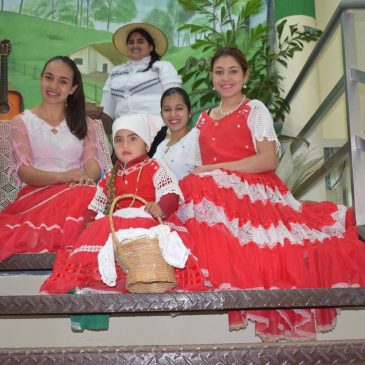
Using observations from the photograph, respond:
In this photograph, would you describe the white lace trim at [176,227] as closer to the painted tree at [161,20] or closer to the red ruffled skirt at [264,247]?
the red ruffled skirt at [264,247]

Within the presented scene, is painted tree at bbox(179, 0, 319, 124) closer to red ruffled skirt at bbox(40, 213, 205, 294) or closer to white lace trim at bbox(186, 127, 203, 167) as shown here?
white lace trim at bbox(186, 127, 203, 167)

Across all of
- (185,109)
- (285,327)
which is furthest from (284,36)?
(285,327)

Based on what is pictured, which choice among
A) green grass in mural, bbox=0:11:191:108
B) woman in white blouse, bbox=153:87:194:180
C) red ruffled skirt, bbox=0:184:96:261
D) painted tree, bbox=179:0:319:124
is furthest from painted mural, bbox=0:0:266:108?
red ruffled skirt, bbox=0:184:96:261

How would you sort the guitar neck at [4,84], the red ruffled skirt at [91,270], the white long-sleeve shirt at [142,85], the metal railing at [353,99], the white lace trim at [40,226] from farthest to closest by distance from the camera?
1. the guitar neck at [4,84]
2. the white long-sleeve shirt at [142,85]
3. the white lace trim at [40,226]
4. the metal railing at [353,99]
5. the red ruffled skirt at [91,270]

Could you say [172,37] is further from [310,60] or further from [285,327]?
[285,327]

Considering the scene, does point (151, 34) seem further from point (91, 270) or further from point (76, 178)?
point (91, 270)

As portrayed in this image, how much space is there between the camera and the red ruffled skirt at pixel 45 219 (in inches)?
127

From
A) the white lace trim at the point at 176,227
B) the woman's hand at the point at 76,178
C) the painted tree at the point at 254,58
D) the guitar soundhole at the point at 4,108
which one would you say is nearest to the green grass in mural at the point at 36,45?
the guitar soundhole at the point at 4,108

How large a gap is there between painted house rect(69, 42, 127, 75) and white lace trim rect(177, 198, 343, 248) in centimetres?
417

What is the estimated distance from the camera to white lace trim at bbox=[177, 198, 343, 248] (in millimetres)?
2967

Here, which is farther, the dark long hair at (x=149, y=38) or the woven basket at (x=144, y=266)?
the dark long hair at (x=149, y=38)

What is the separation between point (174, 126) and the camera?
4.04 meters

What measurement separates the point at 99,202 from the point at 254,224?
0.71m

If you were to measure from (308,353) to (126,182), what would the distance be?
1.36 meters
